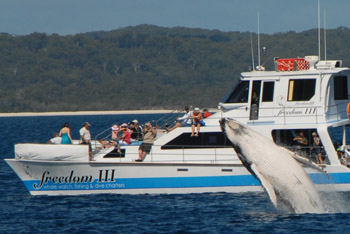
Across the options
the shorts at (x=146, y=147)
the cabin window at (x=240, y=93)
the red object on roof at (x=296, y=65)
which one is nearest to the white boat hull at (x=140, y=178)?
the shorts at (x=146, y=147)

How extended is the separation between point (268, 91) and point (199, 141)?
2.64 meters

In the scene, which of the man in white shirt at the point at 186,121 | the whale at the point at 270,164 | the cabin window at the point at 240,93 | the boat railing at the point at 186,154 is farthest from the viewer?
the cabin window at the point at 240,93

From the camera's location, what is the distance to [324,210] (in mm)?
20578

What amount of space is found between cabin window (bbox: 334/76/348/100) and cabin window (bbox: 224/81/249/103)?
274 centimetres

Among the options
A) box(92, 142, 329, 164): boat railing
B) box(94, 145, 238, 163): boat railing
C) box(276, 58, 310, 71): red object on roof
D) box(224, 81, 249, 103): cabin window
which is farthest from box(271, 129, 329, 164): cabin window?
box(276, 58, 310, 71): red object on roof

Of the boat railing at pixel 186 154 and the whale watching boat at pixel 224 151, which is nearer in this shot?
the whale watching boat at pixel 224 151

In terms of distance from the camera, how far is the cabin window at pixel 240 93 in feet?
82.4

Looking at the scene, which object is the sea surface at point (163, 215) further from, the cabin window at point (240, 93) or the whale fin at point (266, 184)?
the cabin window at point (240, 93)

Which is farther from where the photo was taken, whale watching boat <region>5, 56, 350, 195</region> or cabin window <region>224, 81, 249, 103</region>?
cabin window <region>224, 81, 249, 103</region>

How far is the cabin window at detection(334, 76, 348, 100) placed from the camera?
82.0ft

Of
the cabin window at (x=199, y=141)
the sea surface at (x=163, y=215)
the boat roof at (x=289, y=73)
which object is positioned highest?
the boat roof at (x=289, y=73)

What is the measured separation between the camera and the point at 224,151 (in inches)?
955

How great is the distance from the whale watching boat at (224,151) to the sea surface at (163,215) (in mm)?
414

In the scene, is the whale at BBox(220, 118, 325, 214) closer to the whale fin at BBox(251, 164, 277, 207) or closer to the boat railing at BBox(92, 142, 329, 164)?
the whale fin at BBox(251, 164, 277, 207)
